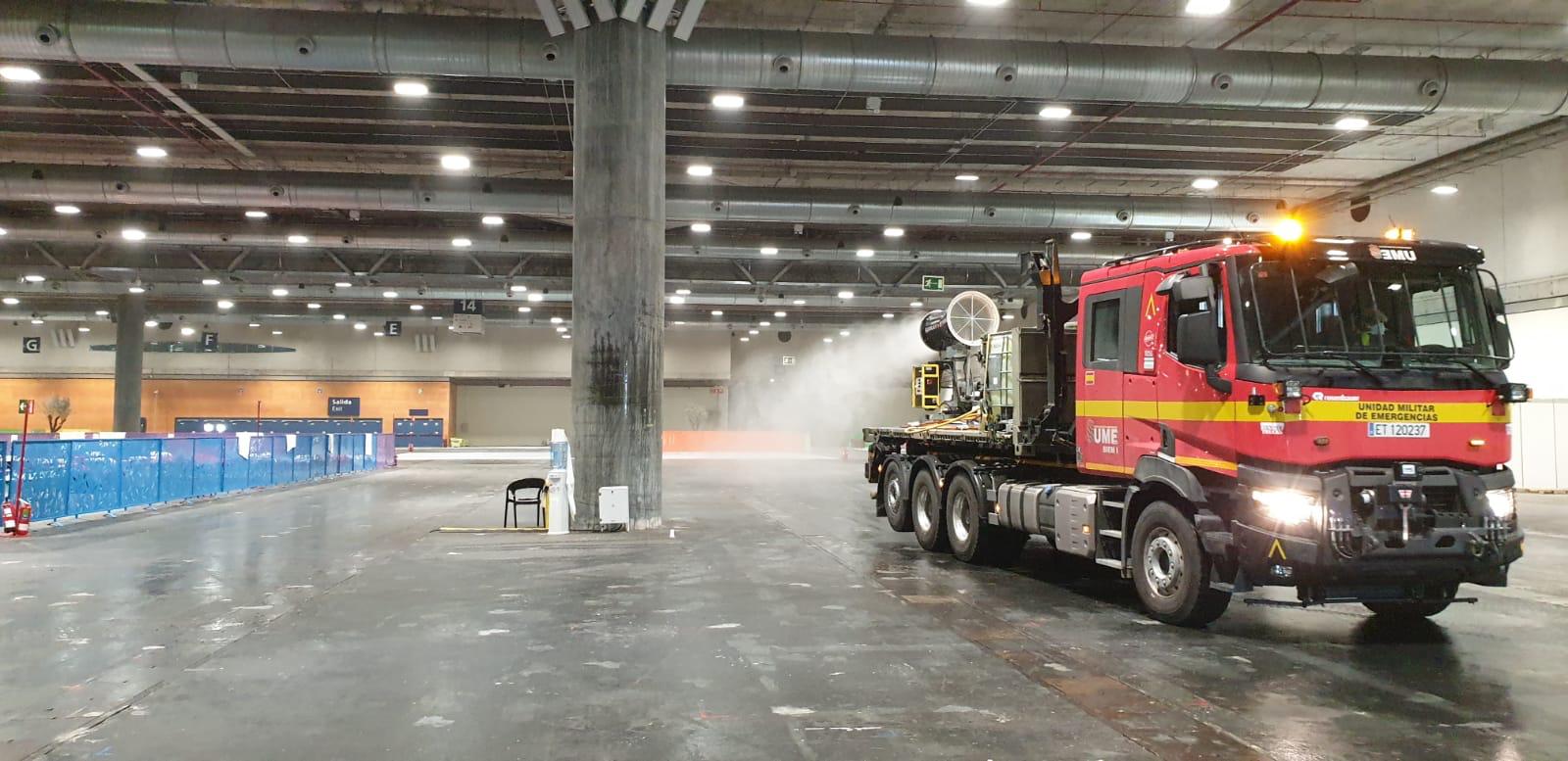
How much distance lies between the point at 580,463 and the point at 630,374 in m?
1.55

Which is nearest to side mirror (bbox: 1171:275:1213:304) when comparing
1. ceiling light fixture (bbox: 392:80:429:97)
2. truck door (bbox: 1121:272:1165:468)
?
truck door (bbox: 1121:272:1165:468)

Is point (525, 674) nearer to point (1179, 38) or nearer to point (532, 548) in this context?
point (532, 548)

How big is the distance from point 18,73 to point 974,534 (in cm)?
1585

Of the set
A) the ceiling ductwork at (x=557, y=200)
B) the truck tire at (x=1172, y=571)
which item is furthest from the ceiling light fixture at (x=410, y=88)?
the truck tire at (x=1172, y=571)

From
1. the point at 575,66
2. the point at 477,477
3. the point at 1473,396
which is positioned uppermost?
the point at 575,66

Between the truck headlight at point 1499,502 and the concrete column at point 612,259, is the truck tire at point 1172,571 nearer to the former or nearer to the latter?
the truck headlight at point 1499,502

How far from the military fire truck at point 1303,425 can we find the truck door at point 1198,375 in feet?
0.05

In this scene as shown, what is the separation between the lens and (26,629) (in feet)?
24.2

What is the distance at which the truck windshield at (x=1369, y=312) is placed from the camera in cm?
660

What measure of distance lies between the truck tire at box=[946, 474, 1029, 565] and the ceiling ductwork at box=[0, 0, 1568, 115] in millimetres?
6403

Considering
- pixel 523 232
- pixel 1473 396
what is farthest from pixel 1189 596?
pixel 523 232

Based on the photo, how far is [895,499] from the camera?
13.3 meters

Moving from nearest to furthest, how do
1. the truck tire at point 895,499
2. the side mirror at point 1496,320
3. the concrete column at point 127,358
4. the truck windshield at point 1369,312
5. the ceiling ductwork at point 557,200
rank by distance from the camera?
the truck windshield at point 1369,312, the side mirror at point 1496,320, the truck tire at point 895,499, the ceiling ductwork at point 557,200, the concrete column at point 127,358

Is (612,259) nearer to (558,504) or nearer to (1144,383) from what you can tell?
(558,504)
